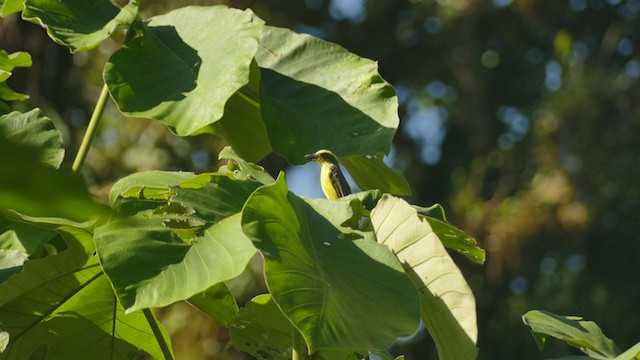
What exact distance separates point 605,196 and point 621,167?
0.98 feet

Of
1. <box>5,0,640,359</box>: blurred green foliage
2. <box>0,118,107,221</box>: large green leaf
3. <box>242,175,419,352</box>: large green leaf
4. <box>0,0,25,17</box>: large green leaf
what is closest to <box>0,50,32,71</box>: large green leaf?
<box>0,0,25,17</box>: large green leaf

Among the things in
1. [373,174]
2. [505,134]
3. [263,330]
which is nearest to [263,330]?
[263,330]

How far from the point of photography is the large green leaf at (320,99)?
4.53 ft

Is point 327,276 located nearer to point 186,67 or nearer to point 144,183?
point 144,183

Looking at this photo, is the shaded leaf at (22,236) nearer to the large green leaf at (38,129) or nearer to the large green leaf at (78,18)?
the large green leaf at (38,129)

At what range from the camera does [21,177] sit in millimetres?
385

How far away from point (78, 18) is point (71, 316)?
363 mm

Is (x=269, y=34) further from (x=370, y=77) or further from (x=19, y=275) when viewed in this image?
(x=19, y=275)

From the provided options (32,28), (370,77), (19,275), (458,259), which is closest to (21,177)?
(19,275)

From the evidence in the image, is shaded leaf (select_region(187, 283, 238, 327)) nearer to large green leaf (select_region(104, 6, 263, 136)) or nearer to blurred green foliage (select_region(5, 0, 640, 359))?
large green leaf (select_region(104, 6, 263, 136))

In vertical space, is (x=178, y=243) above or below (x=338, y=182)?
above

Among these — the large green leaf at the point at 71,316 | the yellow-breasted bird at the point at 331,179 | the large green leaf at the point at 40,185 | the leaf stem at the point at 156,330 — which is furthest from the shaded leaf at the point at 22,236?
the yellow-breasted bird at the point at 331,179

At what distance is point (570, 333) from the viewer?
1.23 meters

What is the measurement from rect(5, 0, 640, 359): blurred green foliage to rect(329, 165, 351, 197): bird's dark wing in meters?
4.16
